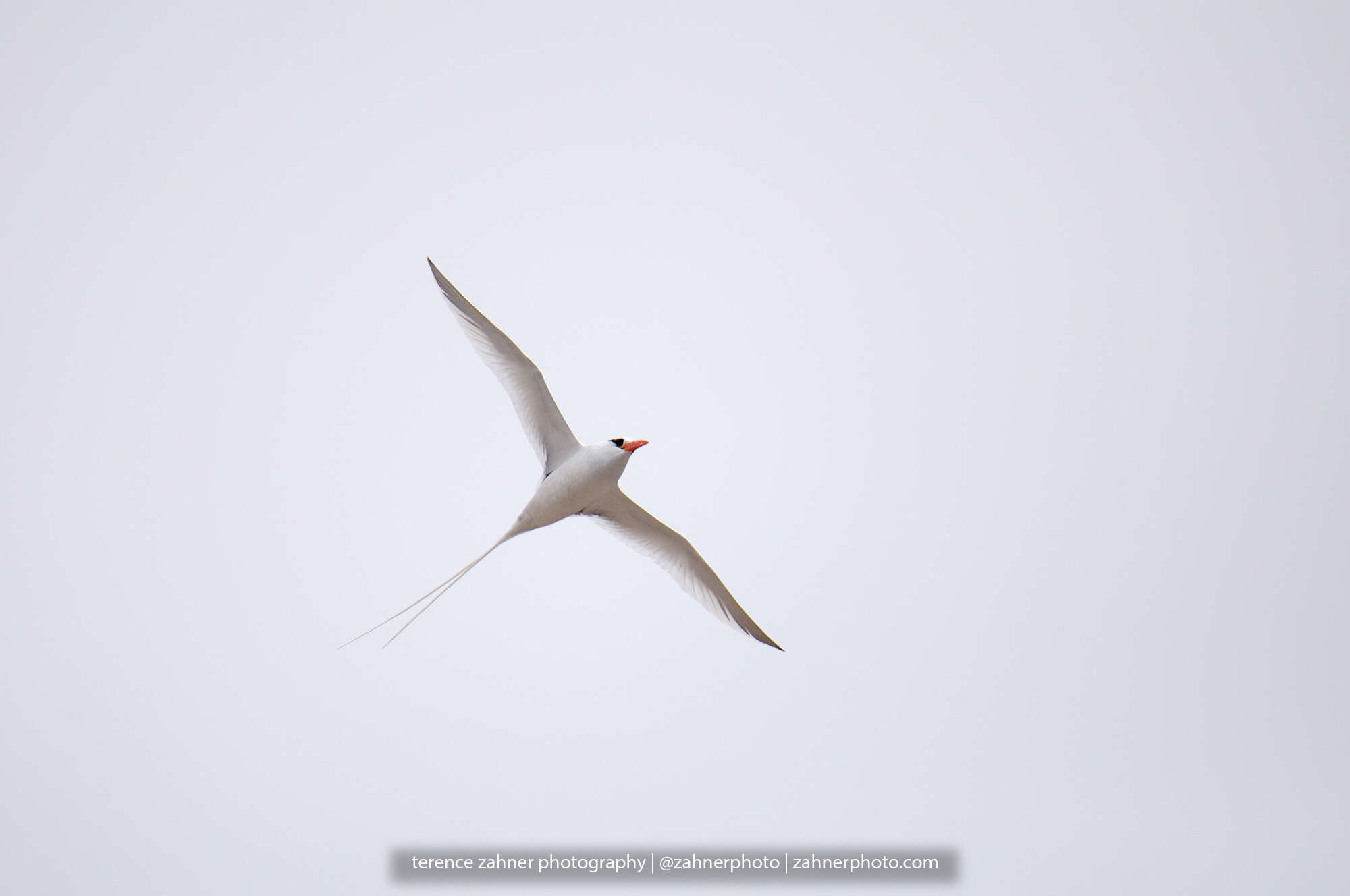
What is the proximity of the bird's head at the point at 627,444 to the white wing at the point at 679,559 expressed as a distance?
0.65m

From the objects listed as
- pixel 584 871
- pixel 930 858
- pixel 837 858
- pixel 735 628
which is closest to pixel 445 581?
pixel 735 628

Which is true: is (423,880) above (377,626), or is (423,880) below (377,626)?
below

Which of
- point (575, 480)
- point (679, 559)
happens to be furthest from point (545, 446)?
point (679, 559)

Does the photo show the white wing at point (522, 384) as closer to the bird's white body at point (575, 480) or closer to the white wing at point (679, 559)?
the bird's white body at point (575, 480)

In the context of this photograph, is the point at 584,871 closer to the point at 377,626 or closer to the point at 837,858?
the point at 837,858

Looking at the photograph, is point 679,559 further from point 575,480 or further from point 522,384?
point 522,384

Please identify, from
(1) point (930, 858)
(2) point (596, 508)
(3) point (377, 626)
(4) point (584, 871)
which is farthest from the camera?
(1) point (930, 858)

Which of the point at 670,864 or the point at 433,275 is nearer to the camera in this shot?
the point at 433,275

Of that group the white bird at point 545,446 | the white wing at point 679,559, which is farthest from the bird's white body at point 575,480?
the white wing at point 679,559

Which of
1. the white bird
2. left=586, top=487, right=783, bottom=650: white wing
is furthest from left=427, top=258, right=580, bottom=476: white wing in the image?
left=586, top=487, right=783, bottom=650: white wing

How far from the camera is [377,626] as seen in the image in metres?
4.30

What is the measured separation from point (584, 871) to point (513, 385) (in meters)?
2.90

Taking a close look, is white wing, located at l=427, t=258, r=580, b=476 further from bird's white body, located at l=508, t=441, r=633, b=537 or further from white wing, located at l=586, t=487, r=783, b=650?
white wing, located at l=586, t=487, r=783, b=650

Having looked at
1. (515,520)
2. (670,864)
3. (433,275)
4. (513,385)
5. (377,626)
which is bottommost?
(670,864)
